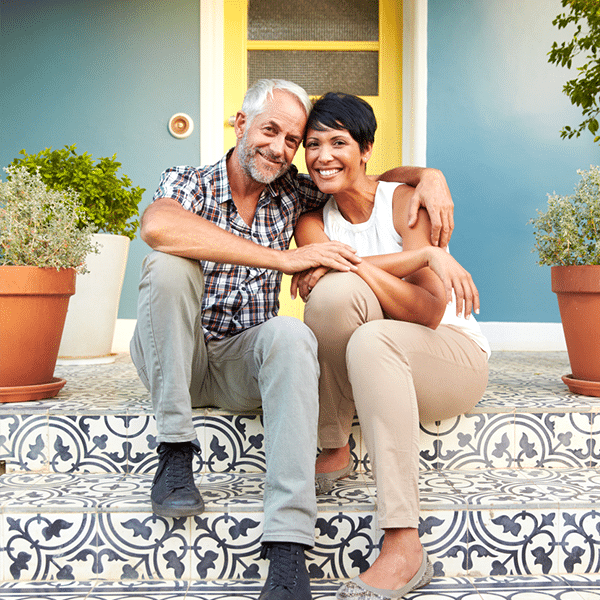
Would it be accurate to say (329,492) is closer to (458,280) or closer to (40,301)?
(458,280)

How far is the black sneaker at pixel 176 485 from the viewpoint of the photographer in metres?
1.28

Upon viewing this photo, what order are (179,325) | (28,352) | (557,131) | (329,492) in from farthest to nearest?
(557,131) < (28,352) < (329,492) < (179,325)

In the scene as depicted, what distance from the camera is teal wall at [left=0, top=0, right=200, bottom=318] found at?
3.16m

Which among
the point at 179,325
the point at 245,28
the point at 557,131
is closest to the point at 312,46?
the point at 245,28

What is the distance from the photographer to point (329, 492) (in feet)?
4.73

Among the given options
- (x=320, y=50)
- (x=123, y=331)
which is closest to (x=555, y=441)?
(x=123, y=331)

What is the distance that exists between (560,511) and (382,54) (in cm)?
269

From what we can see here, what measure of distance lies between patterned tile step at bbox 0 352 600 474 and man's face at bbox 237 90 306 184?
0.70 m

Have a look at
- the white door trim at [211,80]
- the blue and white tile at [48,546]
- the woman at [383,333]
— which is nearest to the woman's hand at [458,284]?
the woman at [383,333]

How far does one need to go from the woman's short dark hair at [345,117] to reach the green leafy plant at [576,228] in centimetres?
81

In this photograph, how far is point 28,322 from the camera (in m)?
1.76

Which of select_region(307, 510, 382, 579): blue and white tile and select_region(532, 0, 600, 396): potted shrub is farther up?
→ select_region(532, 0, 600, 396): potted shrub

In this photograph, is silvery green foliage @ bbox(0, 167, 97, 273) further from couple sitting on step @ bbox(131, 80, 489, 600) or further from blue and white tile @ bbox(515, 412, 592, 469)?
blue and white tile @ bbox(515, 412, 592, 469)

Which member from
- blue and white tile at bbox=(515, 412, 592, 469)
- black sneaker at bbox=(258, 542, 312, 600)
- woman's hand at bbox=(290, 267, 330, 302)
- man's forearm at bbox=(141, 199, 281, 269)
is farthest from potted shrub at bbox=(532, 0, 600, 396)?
black sneaker at bbox=(258, 542, 312, 600)
